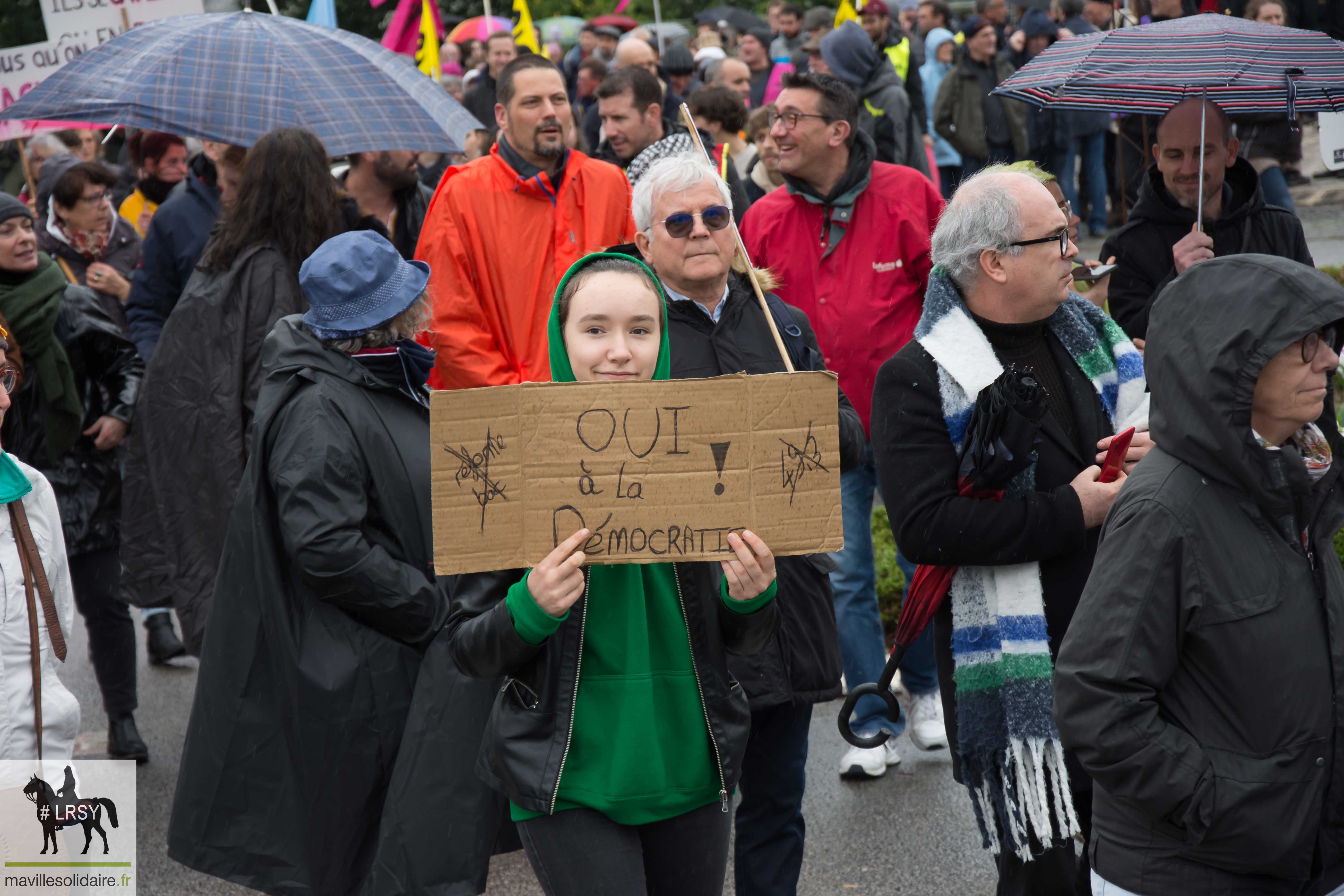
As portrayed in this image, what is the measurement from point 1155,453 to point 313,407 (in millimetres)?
2059

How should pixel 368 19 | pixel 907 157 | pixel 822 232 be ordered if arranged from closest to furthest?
pixel 822 232
pixel 907 157
pixel 368 19

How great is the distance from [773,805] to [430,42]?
32.9ft

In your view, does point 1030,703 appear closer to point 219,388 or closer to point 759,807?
point 759,807

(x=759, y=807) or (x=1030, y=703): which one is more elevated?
(x=1030, y=703)

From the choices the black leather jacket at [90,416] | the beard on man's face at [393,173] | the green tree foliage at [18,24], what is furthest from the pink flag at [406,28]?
the green tree foliage at [18,24]

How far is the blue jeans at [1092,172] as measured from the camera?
534 inches

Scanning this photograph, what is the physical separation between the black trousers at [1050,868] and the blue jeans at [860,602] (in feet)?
5.81

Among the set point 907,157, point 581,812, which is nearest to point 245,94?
point 581,812

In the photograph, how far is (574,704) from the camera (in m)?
2.71

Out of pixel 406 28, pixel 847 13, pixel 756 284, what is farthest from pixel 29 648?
pixel 406 28

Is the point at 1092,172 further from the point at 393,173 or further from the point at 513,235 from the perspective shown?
the point at 513,235

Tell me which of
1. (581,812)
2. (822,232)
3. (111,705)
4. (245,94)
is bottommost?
(111,705)

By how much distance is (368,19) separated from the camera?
31.9 meters

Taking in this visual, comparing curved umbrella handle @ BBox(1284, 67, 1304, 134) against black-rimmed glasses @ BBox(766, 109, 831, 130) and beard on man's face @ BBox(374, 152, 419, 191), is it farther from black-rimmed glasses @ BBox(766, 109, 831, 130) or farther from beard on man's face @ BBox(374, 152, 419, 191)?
beard on man's face @ BBox(374, 152, 419, 191)
